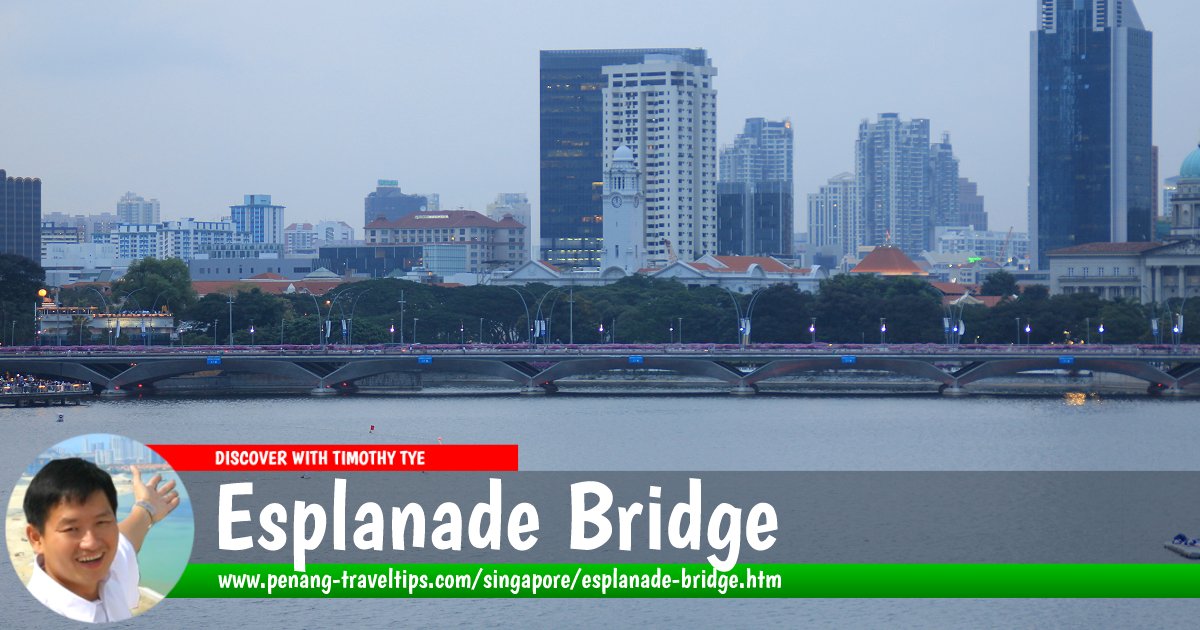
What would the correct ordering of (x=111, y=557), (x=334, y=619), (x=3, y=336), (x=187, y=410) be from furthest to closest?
1. (x=3, y=336)
2. (x=187, y=410)
3. (x=334, y=619)
4. (x=111, y=557)

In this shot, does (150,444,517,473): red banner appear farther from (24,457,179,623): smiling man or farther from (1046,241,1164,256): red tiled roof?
(1046,241,1164,256): red tiled roof

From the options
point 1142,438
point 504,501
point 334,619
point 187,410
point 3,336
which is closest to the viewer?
point 334,619

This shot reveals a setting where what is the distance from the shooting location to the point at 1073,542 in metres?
51.2

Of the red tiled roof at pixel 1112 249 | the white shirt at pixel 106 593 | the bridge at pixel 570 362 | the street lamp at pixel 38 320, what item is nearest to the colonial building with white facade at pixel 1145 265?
the red tiled roof at pixel 1112 249

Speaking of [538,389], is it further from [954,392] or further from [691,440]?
[691,440]

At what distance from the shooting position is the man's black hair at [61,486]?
870 cm

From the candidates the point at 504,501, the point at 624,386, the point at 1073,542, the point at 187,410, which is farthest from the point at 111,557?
the point at 624,386

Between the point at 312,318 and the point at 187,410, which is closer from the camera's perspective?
the point at 187,410

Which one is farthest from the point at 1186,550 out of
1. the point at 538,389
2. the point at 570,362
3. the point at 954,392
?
the point at 538,389

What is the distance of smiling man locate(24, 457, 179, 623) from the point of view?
8.78 meters

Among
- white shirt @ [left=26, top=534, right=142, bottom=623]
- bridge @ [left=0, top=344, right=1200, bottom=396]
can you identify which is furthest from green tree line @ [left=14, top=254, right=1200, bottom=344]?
white shirt @ [left=26, top=534, right=142, bottom=623]

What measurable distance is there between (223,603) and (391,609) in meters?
4.11

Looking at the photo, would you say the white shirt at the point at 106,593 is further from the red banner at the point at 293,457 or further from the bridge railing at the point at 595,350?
the bridge railing at the point at 595,350

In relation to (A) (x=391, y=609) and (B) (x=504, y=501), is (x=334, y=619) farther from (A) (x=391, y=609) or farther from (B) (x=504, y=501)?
(B) (x=504, y=501)
